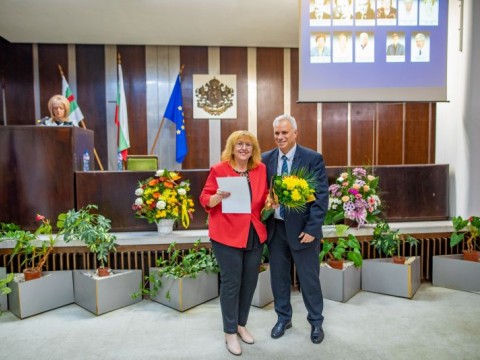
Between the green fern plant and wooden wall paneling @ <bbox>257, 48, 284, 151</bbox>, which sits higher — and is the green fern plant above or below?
below

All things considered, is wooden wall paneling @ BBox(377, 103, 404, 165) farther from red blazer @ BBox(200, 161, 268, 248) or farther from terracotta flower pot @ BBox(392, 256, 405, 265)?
red blazer @ BBox(200, 161, 268, 248)

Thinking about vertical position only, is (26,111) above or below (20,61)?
below

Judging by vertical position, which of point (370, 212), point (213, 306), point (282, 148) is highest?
point (282, 148)

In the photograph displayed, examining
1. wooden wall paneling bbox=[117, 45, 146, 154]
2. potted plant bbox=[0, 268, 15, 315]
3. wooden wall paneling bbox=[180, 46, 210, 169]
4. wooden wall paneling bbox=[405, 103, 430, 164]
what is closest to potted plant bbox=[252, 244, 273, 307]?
potted plant bbox=[0, 268, 15, 315]

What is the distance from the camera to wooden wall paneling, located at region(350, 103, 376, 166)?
6109 millimetres

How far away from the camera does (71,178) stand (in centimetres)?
318

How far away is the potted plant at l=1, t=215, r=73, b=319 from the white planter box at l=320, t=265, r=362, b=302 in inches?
80.2

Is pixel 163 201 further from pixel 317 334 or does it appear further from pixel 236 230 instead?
pixel 317 334

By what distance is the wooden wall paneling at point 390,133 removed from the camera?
19.9ft

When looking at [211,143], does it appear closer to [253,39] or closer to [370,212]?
[253,39]

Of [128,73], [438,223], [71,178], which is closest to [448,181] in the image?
[438,223]

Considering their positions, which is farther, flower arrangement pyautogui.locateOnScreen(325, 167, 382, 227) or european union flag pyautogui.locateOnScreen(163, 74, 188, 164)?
european union flag pyautogui.locateOnScreen(163, 74, 188, 164)

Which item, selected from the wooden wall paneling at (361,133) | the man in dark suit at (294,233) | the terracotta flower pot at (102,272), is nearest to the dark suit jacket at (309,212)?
the man in dark suit at (294,233)

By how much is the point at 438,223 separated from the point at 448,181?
445 mm
